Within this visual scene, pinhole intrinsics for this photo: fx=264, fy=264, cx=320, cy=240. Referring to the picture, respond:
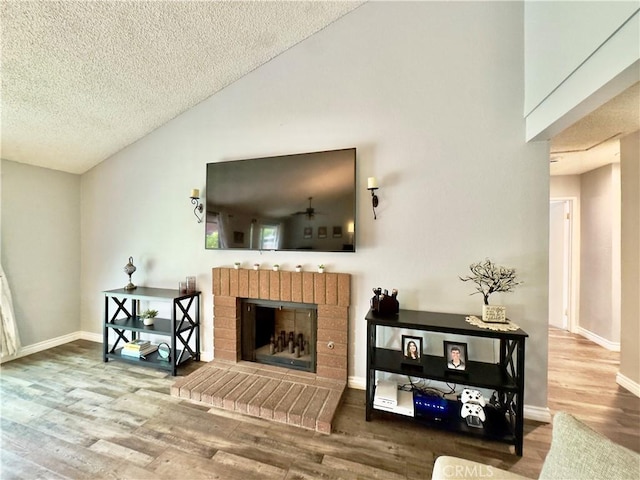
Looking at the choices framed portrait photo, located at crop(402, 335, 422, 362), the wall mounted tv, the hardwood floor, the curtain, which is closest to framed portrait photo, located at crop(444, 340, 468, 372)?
framed portrait photo, located at crop(402, 335, 422, 362)

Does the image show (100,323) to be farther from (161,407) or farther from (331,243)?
(331,243)

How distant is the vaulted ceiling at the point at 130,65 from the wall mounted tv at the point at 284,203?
906 millimetres

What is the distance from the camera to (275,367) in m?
2.57

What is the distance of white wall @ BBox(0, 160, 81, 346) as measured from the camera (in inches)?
116

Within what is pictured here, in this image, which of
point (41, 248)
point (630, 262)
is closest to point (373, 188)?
point (630, 262)

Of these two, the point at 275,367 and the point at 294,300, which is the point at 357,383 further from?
the point at 294,300

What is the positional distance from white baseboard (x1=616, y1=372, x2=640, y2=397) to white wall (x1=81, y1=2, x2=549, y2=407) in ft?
3.62

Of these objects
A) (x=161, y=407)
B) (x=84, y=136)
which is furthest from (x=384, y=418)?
(x=84, y=136)

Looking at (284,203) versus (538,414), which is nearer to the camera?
(538,414)

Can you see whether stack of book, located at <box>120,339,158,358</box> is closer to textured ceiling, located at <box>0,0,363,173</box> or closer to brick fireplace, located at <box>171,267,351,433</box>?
brick fireplace, located at <box>171,267,351,433</box>

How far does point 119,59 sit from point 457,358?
3.47 meters

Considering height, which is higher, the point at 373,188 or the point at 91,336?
the point at 373,188

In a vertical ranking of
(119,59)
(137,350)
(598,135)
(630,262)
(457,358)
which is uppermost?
(119,59)

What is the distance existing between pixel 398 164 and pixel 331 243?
88 cm
